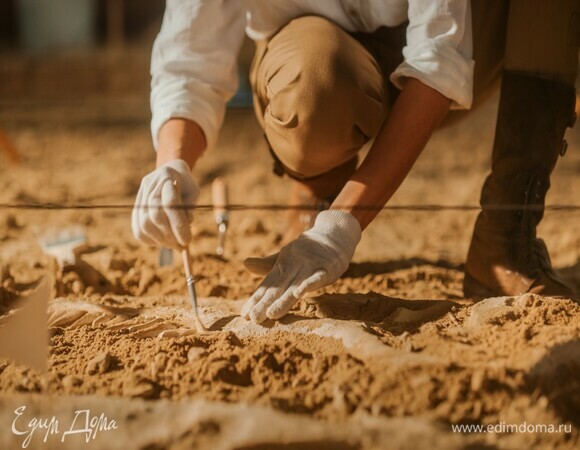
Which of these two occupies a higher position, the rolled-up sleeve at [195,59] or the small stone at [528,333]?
the rolled-up sleeve at [195,59]

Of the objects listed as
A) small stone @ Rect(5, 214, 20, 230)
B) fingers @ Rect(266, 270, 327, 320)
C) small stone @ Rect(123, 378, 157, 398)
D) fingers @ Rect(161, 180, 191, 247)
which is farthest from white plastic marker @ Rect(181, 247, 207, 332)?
small stone @ Rect(5, 214, 20, 230)

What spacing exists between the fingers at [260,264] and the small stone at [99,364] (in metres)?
0.37

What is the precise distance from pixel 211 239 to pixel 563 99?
119 centimetres

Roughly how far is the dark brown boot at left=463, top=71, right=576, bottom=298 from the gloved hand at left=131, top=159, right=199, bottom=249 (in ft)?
2.43

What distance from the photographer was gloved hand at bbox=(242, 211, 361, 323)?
1.55 meters

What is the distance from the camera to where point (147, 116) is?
429cm

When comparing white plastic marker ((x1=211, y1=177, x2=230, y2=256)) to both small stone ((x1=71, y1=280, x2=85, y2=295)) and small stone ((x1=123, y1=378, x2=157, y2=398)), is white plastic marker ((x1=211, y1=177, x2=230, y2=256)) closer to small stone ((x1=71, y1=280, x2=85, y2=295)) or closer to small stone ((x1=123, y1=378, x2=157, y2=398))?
small stone ((x1=71, y1=280, x2=85, y2=295))

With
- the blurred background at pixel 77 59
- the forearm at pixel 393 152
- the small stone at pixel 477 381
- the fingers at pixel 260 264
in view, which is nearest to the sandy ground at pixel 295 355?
the small stone at pixel 477 381

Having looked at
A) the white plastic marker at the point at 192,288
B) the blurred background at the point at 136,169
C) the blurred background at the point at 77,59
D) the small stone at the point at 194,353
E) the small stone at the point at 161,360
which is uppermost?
the small stone at the point at 194,353

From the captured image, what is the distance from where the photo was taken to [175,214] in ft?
5.46

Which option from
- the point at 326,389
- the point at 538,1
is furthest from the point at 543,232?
the point at 326,389

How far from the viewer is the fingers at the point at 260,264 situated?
1.64 metres

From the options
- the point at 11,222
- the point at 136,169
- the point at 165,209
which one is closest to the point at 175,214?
the point at 165,209

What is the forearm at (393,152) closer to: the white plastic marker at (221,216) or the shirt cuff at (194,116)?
the shirt cuff at (194,116)
